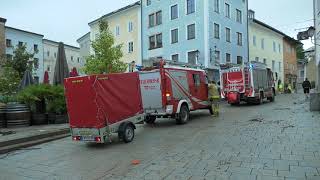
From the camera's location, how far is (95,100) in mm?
10695

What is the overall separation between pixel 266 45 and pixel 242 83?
103 feet

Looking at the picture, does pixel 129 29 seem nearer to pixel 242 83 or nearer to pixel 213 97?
pixel 242 83

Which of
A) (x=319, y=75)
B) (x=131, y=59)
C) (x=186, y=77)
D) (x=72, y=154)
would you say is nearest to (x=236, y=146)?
(x=72, y=154)

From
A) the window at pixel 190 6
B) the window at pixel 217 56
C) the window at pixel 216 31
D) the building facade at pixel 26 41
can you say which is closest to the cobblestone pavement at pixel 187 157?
the window at pixel 217 56

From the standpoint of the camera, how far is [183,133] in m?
13.1

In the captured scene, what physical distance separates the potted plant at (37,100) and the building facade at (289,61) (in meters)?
53.1

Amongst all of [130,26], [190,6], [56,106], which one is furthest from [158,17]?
[56,106]

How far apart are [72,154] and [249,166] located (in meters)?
4.85

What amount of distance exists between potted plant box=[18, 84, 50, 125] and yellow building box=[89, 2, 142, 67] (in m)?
30.3

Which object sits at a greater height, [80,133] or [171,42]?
[171,42]

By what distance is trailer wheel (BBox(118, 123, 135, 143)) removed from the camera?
1141 cm

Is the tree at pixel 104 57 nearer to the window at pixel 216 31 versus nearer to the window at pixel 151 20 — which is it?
the window at pixel 216 31

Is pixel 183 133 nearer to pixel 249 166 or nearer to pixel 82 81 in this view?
pixel 82 81

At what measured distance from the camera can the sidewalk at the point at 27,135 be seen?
Result: 36.2ft
